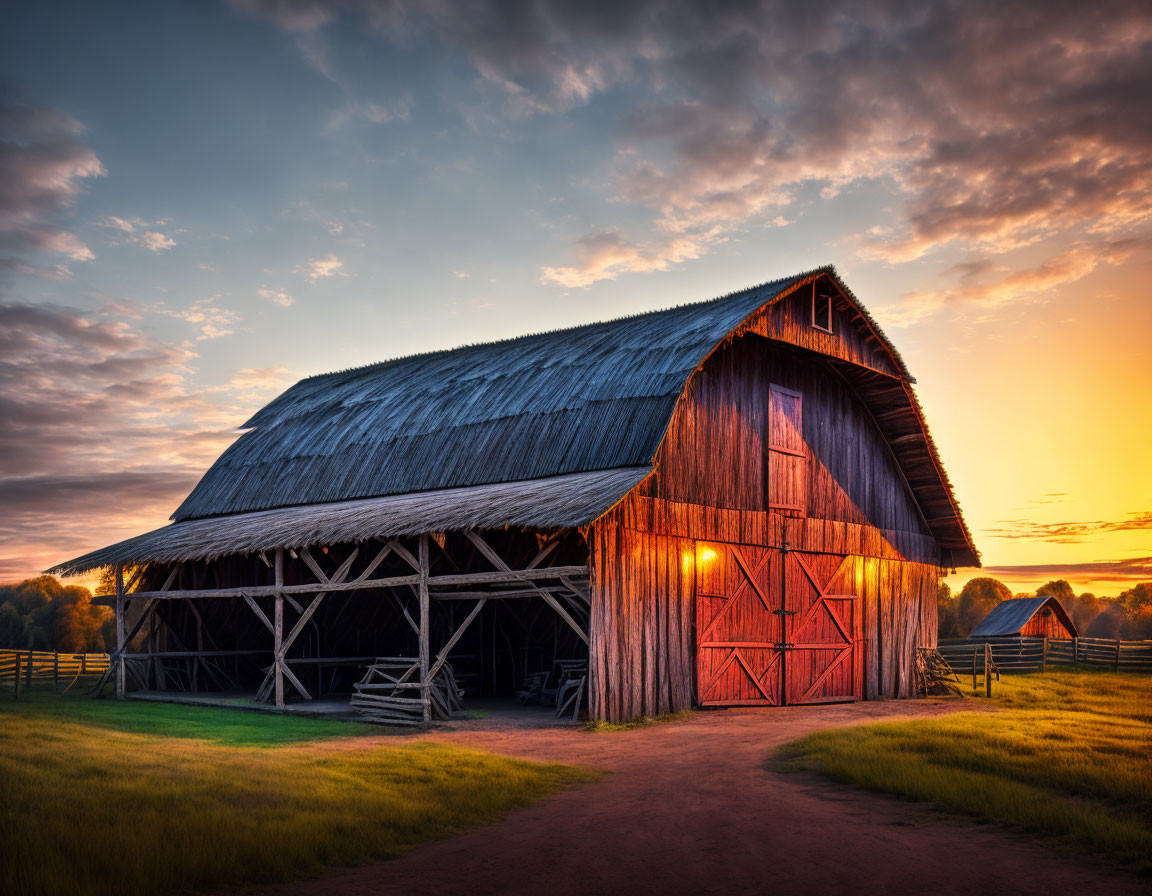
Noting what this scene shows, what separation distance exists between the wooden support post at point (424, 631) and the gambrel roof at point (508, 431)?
79cm

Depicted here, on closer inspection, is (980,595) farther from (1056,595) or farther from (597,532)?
(597,532)

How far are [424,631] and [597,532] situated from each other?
4034 mm

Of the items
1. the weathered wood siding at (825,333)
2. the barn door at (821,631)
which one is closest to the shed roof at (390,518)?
the weathered wood siding at (825,333)

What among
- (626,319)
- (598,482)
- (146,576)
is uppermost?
(626,319)

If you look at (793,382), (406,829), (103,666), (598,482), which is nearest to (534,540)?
(598,482)

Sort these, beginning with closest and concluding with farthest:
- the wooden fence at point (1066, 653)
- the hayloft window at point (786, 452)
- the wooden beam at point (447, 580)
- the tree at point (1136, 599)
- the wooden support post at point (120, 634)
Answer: the wooden beam at point (447, 580) < the hayloft window at point (786, 452) < the wooden support post at point (120, 634) < the wooden fence at point (1066, 653) < the tree at point (1136, 599)

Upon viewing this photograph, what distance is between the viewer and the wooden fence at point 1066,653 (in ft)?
139

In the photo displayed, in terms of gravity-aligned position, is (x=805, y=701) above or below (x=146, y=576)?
below

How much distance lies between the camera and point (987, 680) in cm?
2816

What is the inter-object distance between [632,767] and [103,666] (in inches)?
1034

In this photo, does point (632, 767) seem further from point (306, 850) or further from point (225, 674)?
point (225, 674)

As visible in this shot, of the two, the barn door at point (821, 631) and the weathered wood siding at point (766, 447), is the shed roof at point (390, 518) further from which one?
the barn door at point (821, 631)

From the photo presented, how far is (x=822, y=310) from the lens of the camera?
26047 millimetres

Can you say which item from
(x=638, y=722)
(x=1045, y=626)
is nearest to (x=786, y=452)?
(x=638, y=722)
